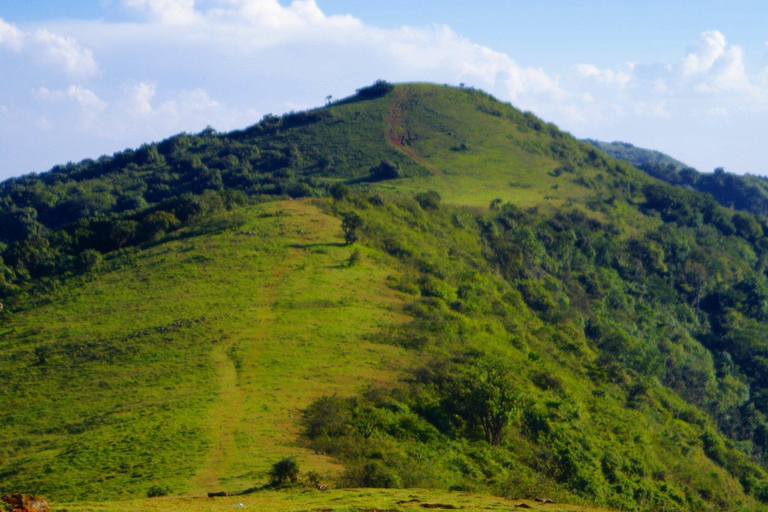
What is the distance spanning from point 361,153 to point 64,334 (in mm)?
80315

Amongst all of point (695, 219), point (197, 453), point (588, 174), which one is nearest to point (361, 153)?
point (588, 174)

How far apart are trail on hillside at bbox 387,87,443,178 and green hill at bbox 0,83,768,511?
21.1ft

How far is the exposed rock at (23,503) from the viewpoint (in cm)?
1492

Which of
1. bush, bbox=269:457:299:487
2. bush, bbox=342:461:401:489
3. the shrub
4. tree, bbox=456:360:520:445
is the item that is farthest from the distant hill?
bush, bbox=269:457:299:487

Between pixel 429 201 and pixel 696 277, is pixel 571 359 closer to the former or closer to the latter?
pixel 429 201

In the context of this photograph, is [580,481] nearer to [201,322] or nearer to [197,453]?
[197,453]

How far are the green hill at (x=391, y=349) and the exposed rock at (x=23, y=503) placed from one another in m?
4.81

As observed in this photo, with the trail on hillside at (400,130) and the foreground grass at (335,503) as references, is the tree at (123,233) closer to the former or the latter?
the foreground grass at (335,503)

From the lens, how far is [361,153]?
382 ft

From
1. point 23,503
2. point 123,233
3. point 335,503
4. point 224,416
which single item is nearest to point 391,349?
point 224,416

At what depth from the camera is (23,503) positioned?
49.5ft

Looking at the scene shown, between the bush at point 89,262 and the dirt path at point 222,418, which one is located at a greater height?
the bush at point 89,262

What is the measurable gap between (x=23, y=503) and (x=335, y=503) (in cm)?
808

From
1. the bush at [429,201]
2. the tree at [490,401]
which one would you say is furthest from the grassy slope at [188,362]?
the bush at [429,201]
